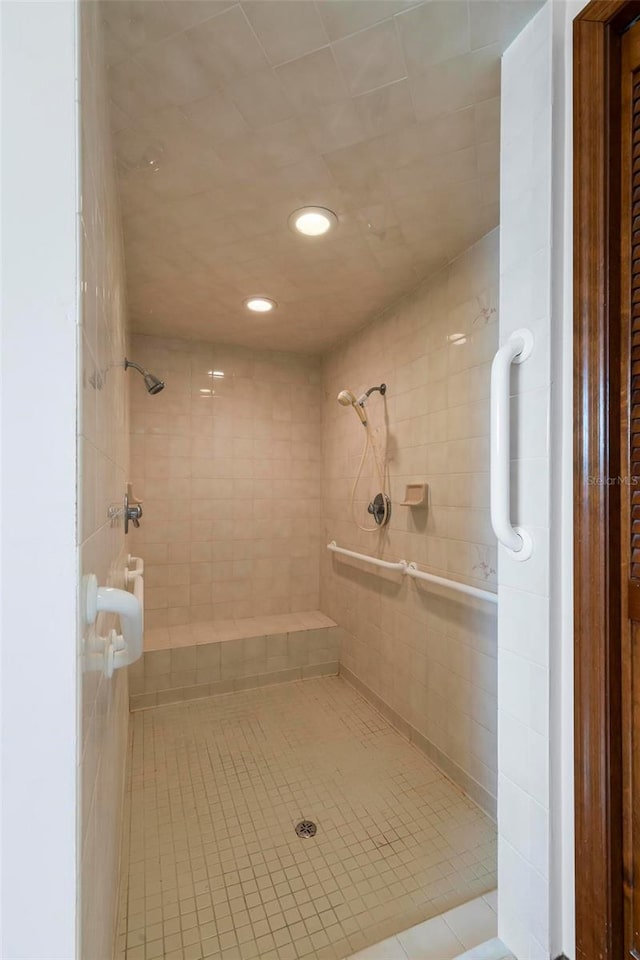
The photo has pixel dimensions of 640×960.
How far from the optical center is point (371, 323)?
253 centimetres

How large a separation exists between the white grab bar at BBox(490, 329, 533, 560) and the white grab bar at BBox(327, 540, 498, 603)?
769mm

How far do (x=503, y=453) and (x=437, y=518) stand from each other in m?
1.13

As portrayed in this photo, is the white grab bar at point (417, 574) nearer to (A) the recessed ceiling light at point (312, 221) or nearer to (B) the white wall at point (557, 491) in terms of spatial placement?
(B) the white wall at point (557, 491)

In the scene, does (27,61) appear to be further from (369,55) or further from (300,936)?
(300,936)

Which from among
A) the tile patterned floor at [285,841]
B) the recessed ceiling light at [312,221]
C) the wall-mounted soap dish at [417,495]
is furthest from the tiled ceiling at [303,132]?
the tile patterned floor at [285,841]

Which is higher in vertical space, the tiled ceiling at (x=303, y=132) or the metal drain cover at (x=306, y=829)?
the tiled ceiling at (x=303, y=132)

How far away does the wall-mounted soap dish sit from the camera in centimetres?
197

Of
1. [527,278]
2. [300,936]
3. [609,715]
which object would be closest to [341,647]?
[300,936]

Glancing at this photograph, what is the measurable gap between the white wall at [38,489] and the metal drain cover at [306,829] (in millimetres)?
1276

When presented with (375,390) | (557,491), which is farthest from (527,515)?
(375,390)

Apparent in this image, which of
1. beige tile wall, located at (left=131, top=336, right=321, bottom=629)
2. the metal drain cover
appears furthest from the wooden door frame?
beige tile wall, located at (left=131, top=336, right=321, bottom=629)

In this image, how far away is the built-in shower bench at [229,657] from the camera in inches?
97.6

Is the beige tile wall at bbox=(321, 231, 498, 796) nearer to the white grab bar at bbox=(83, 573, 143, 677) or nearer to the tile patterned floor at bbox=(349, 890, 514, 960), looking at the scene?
the tile patterned floor at bbox=(349, 890, 514, 960)

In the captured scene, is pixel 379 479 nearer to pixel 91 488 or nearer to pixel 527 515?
pixel 527 515
